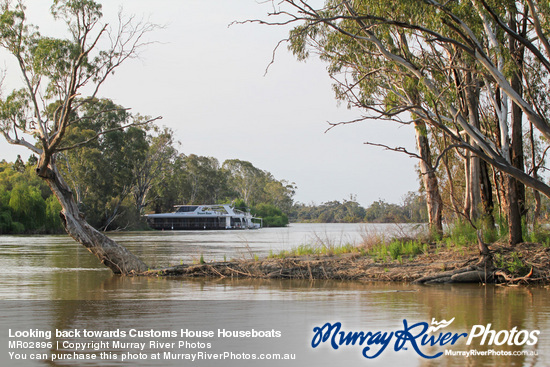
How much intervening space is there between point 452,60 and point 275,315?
631 centimetres

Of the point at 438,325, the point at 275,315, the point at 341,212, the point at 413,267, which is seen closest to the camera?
the point at 438,325

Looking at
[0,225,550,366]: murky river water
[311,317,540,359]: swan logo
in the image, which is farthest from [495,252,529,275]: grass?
[311,317,540,359]: swan logo

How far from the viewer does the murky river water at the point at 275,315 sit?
17.9 ft

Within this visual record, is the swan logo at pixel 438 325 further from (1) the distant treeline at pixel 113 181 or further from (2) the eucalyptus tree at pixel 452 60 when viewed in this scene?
(1) the distant treeline at pixel 113 181

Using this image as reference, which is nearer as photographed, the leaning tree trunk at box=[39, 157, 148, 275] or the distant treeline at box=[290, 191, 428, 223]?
the leaning tree trunk at box=[39, 157, 148, 275]

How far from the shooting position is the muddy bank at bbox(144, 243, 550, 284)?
10.6 m

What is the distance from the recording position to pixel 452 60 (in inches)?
430

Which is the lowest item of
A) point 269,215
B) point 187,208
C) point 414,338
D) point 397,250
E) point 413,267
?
point 414,338

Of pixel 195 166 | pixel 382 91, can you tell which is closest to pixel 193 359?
pixel 382 91

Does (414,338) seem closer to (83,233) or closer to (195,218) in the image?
(83,233)

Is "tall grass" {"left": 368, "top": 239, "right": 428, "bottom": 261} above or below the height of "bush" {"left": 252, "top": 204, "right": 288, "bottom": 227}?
below

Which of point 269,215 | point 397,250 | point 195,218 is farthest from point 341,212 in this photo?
point 397,250

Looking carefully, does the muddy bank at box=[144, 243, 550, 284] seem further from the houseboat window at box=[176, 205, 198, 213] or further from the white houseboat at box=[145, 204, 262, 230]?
the houseboat window at box=[176, 205, 198, 213]

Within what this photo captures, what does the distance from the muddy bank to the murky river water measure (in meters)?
0.44
